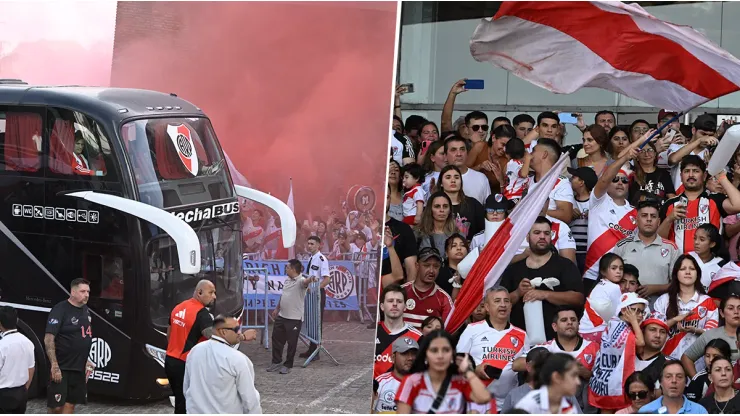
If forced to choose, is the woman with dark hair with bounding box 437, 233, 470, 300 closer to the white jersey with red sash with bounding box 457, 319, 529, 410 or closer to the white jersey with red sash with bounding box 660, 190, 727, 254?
the white jersey with red sash with bounding box 457, 319, 529, 410

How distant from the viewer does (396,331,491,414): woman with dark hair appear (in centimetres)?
603

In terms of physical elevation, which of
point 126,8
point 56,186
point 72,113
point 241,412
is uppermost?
point 126,8

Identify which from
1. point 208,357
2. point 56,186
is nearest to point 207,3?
point 56,186

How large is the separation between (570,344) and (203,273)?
231 cm

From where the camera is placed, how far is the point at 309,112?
22.8 ft

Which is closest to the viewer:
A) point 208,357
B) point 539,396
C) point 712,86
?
point 539,396

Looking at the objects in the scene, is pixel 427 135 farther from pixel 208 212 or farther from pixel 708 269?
pixel 208 212

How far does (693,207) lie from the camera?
326 inches

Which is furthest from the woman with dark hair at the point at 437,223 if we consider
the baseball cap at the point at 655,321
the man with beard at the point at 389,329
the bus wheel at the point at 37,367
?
the bus wheel at the point at 37,367

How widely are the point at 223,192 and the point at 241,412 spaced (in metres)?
1.30

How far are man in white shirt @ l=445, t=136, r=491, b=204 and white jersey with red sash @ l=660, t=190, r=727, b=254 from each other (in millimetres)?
1350

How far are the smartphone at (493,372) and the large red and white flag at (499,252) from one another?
0.40 meters

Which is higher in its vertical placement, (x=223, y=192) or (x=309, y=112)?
(x=309, y=112)

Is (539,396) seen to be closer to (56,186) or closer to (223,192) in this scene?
(223,192)
